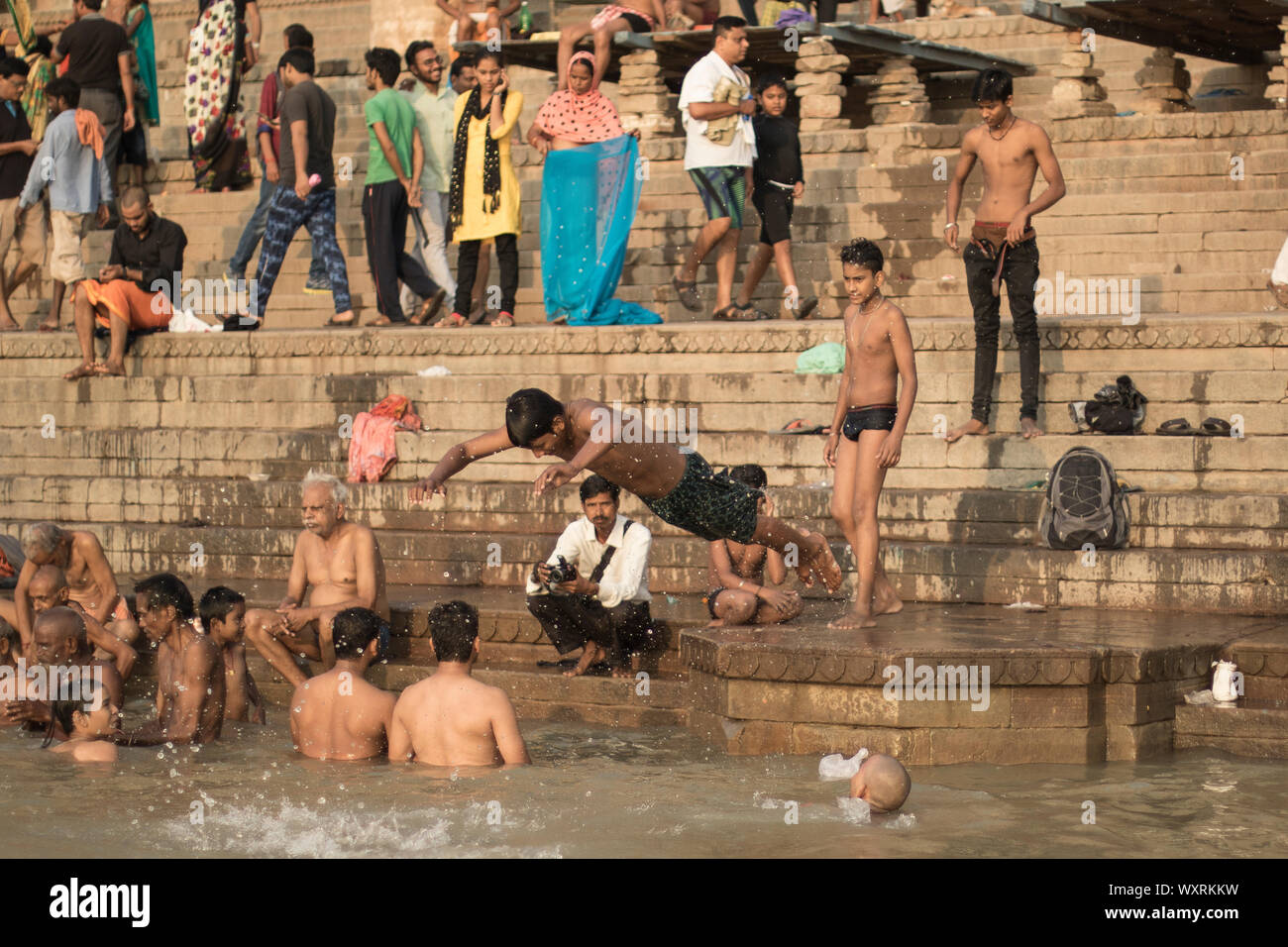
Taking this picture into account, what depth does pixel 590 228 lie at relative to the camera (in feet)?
40.3

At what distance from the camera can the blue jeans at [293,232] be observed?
1279 cm

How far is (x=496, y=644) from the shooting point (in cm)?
924

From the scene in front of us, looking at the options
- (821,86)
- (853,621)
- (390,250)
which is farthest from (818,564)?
(821,86)

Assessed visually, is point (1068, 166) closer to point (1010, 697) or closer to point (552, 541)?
point (552, 541)

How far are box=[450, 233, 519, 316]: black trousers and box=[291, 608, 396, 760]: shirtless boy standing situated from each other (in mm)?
4830

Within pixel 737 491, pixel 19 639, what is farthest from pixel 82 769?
pixel 737 491

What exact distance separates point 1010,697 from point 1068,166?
641cm

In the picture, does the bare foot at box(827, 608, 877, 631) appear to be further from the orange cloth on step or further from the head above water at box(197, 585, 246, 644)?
the orange cloth on step

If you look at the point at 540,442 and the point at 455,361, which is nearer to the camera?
the point at 540,442

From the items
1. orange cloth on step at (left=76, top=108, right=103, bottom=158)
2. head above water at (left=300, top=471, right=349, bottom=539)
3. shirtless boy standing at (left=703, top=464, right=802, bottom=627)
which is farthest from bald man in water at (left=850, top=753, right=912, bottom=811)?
orange cloth on step at (left=76, top=108, right=103, bottom=158)

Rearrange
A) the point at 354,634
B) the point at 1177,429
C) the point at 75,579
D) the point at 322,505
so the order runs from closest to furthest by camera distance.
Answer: the point at 354,634 < the point at 322,505 < the point at 75,579 < the point at 1177,429

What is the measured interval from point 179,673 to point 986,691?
3439 mm

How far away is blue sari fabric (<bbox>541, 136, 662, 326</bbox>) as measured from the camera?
12.2m

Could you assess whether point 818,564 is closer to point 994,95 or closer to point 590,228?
point 994,95
